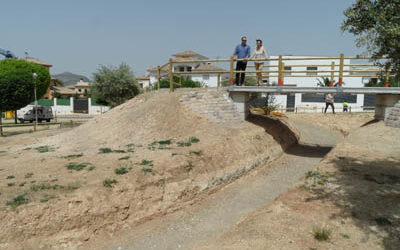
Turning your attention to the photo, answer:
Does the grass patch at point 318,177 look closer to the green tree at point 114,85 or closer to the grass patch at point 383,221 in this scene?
the grass patch at point 383,221

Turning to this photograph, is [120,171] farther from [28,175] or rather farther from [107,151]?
[28,175]

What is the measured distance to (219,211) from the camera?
10180 mm

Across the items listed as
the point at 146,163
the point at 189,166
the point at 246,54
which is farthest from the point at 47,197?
the point at 246,54

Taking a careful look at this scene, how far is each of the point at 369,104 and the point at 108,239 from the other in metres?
37.1

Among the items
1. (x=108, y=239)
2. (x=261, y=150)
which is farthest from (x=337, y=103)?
(x=108, y=239)

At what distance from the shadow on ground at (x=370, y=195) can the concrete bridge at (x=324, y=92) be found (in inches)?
147

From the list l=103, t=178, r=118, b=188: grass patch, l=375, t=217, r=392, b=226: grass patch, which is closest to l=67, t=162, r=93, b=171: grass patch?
l=103, t=178, r=118, b=188: grass patch

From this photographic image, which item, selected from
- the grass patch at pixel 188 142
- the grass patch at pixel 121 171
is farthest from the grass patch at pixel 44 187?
the grass patch at pixel 188 142

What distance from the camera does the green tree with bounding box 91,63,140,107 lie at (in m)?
30.7

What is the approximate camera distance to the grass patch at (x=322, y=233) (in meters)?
6.67

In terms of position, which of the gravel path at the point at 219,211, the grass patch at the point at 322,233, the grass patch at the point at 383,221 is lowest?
the gravel path at the point at 219,211

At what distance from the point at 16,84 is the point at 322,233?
29773 mm

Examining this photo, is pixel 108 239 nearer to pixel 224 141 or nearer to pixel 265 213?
pixel 265 213

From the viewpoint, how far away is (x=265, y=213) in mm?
8289
